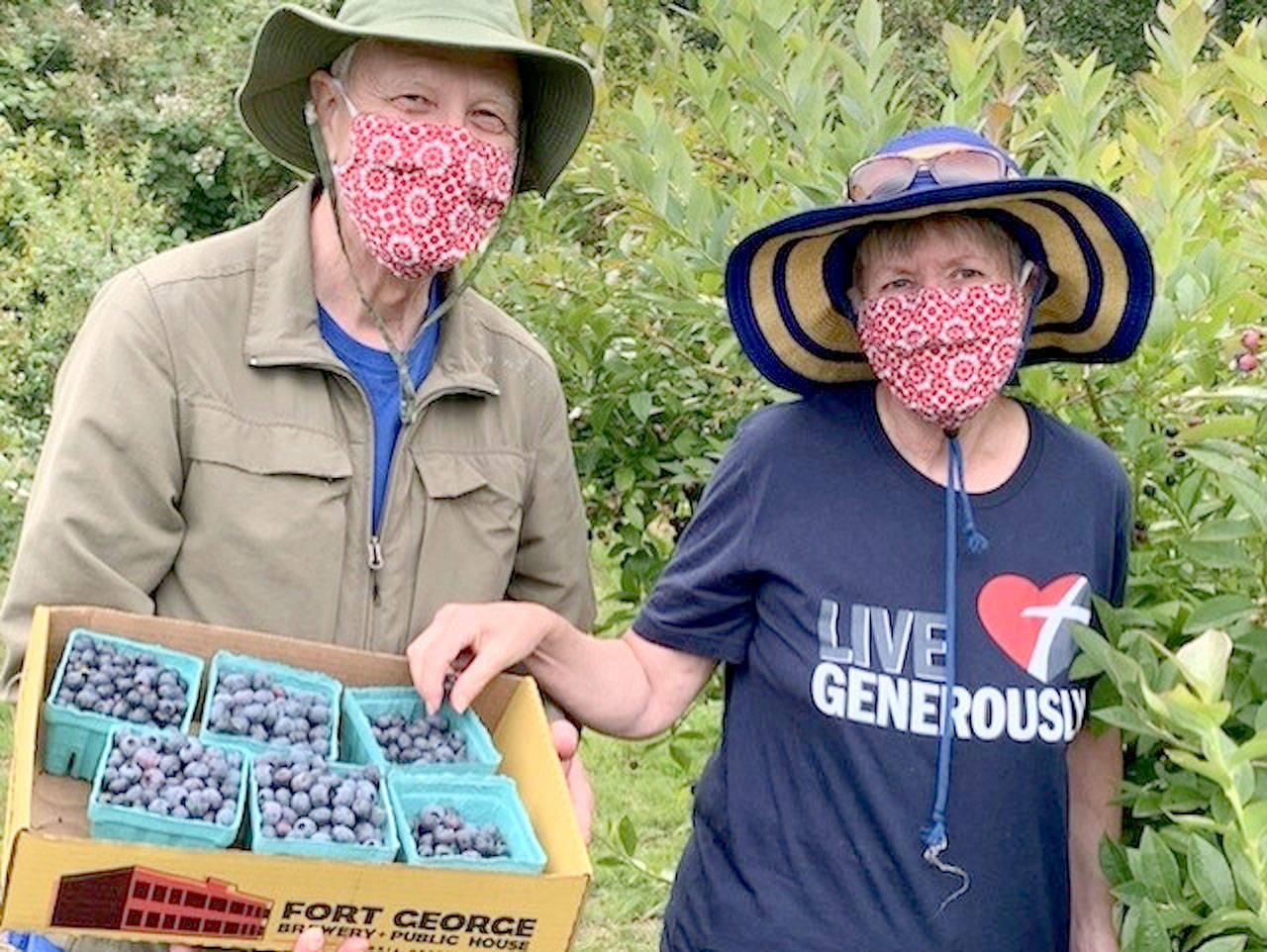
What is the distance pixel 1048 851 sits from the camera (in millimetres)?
2135

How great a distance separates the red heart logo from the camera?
6.84 feet

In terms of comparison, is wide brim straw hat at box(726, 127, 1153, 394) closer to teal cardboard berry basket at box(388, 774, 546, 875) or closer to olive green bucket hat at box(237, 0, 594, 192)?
olive green bucket hat at box(237, 0, 594, 192)

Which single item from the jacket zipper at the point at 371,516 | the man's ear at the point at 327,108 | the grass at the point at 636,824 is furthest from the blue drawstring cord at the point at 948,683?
the grass at the point at 636,824

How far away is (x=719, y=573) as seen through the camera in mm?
2203

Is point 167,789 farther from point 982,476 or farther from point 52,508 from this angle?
point 982,476

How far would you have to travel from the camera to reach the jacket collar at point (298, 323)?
2188mm

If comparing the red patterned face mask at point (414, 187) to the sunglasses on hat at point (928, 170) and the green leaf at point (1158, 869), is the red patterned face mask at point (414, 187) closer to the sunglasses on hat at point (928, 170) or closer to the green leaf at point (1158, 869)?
the sunglasses on hat at point (928, 170)

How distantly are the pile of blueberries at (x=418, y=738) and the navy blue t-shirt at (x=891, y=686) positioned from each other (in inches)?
14.3

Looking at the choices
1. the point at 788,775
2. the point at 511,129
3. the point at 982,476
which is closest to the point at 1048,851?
the point at 788,775

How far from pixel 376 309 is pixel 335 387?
0.13 m

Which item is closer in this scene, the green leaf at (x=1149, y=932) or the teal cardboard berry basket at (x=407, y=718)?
the green leaf at (x=1149, y=932)

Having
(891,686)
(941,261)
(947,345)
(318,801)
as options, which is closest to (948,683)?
(891,686)

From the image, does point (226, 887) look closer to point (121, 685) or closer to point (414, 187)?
point (121, 685)

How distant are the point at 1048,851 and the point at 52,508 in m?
1.28
